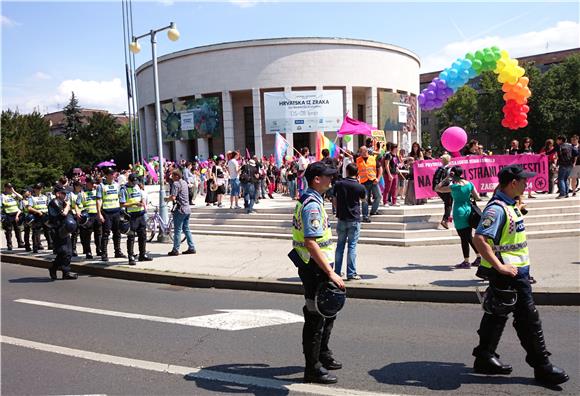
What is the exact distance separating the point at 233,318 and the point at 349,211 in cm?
265

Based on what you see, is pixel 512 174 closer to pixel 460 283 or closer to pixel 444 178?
pixel 460 283

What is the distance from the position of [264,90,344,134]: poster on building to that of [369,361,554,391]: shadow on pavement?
38037 mm

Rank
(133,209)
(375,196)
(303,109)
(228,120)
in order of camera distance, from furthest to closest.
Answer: (228,120), (303,109), (375,196), (133,209)

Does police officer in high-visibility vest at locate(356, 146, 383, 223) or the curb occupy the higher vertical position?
police officer in high-visibility vest at locate(356, 146, 383, 223)

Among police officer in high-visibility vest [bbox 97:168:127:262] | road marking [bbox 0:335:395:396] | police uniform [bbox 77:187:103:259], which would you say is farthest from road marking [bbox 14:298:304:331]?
police uniform [bbox 77:187:103:259]

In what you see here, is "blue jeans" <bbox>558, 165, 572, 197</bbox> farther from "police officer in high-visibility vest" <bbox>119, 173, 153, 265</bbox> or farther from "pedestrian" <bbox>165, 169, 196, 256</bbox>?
"police officer in high-visibility vest" <bbox>119, 173, 153, 265</bbox>

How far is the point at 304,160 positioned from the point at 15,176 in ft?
95.2

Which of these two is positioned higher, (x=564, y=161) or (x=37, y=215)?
(x=564, y=161)

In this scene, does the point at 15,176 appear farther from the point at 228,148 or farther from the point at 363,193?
the point at 363,193

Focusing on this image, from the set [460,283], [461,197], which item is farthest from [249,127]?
[460,283]

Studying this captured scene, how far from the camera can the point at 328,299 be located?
4125 millimetres

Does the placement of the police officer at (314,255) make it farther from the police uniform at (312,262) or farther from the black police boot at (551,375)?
the black police boot at (551,375)

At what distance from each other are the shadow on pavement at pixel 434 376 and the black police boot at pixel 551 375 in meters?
0.08

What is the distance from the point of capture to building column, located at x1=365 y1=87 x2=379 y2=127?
4681 cm
